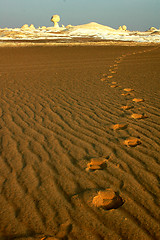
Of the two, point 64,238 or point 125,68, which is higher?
point 125,68

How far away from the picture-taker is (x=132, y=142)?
2.74 metres

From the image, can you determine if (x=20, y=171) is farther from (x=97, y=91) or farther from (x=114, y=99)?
(x=97, y=91)

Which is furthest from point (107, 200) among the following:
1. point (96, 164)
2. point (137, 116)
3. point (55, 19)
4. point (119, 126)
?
point (55, 19)

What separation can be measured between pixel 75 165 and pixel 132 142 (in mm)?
949

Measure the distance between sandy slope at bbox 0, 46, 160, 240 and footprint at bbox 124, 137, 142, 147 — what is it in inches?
2.3

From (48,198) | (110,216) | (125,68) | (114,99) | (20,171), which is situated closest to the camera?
(110,216)

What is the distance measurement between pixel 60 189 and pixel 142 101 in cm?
304

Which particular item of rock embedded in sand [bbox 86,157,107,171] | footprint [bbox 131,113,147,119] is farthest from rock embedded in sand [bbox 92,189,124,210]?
footprint [bbox 131,113,147,119]

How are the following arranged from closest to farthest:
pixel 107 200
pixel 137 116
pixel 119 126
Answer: pixel 107 200 → pixel 119 126 → pixel 137 116

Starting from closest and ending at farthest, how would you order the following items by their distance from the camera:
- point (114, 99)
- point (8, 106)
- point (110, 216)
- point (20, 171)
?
point (110, 216) → point (20, 171) → point (8, 106) → point (114, 99)

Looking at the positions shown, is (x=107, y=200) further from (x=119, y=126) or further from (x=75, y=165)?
(x=119, y=126)

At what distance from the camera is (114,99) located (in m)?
4.40

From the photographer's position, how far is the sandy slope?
5.18 feet

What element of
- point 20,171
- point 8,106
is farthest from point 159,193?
point 8,106
